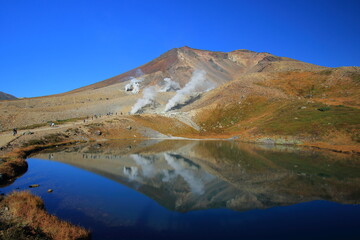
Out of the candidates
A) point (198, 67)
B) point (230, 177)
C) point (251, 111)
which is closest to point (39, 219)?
point (230, 177)

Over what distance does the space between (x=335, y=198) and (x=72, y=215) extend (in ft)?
56.7

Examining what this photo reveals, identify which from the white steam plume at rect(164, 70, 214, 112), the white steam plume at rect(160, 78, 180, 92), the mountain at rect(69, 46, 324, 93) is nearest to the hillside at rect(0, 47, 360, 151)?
the white steam plume at rect(164, 70, 214, 112)

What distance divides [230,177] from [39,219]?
53.0ft

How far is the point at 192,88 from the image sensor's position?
5012 inches

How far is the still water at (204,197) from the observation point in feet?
41.6

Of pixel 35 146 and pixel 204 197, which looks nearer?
pixel 204 197

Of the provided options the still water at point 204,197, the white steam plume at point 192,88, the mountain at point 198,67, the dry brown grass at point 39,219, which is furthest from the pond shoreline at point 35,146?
the mountain at point 198,67

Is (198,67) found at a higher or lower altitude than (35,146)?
higher

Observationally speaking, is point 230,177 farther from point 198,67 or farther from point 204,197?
point 198,67

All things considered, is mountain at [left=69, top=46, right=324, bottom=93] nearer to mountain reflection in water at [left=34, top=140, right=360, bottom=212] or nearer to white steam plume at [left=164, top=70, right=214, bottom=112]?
white steam plume at [left=164, top=70, right=214, bottom=112]

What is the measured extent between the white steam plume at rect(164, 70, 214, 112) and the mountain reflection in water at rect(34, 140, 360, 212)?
2254 inches

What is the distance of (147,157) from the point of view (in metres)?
35.2

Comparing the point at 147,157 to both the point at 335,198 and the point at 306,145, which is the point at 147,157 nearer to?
the point at 335,198

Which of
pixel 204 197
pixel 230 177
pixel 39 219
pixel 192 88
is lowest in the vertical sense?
pixel 39 219
